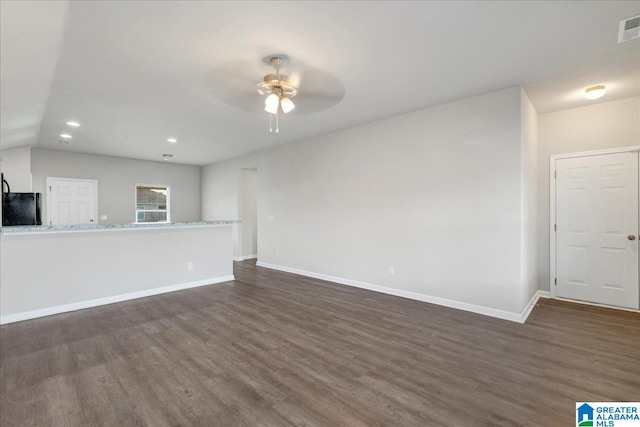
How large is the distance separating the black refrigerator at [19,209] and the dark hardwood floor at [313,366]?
2.00 metres

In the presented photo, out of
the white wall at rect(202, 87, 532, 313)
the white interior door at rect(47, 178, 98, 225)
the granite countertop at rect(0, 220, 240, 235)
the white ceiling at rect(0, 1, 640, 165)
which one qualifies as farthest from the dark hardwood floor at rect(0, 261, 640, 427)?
the white interior door at rect(47, 178, 98, 225)

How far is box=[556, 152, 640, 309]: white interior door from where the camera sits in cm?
367

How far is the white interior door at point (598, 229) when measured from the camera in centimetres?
367

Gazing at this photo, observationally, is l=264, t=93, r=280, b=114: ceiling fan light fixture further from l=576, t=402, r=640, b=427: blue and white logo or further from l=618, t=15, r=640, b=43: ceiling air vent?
l=576, t=402, r=640, b=427: blue and white logo

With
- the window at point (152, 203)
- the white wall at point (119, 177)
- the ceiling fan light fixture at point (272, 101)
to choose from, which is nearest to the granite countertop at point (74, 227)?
the ceiling fan light fixture at point (272, 101)

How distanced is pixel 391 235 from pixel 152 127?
438 centimetres

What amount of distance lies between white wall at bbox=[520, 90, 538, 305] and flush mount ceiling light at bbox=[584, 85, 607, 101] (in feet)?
1.84

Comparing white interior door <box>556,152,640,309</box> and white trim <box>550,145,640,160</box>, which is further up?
white trim <box>550,145,640,160</box>

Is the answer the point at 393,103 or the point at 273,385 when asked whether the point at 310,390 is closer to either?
the point at 273,385

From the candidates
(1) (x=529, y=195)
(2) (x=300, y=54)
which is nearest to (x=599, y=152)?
(1) (x=529, y=195)

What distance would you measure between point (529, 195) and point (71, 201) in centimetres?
899

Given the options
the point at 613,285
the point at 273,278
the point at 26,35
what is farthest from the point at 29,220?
the point at 613,285

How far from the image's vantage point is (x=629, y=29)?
228 centimetres

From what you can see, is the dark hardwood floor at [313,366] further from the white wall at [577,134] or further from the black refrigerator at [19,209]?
the black refrigerator at [19,209]
